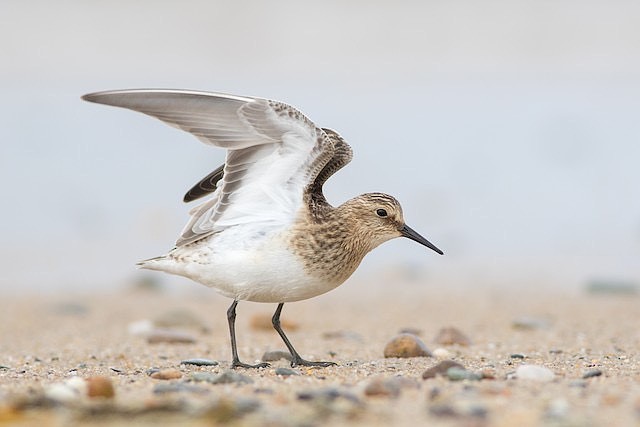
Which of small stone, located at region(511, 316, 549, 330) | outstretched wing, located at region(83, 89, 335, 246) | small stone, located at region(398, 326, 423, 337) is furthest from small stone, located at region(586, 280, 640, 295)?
outstretched wing, located at region(83, 89, 335, 246)

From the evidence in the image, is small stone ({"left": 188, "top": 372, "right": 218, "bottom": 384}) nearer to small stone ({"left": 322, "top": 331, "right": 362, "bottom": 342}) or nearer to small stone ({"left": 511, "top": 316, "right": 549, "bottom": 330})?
small stone ({"left": 322, "top": 331, "right": 362, "bottom": 342})

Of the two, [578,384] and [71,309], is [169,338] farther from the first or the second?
[578,384]

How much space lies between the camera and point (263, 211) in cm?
568

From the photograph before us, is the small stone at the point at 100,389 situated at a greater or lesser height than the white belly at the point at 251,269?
lesser

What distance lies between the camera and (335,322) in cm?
837

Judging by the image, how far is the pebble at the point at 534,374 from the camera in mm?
4516

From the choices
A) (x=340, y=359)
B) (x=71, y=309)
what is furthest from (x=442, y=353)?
(x=71, y=309)

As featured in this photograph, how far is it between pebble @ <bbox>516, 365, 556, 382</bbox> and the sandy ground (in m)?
0.05

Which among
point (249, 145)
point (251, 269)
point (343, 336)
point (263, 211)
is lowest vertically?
point (343, 336)

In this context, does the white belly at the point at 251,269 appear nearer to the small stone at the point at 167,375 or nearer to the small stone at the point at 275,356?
the small stone at the point at 275,356

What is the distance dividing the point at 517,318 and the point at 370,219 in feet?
8.72

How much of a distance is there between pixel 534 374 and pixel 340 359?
1720mm

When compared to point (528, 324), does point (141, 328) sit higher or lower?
lower

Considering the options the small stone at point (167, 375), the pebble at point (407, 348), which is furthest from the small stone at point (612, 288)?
the small stone at point (167, 375)
